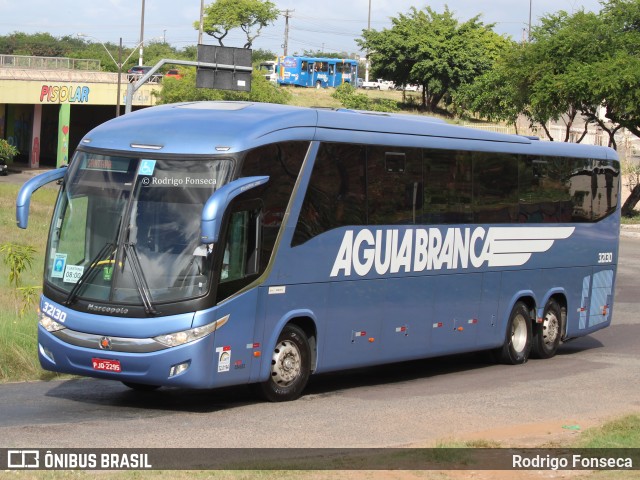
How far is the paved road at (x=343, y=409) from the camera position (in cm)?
996

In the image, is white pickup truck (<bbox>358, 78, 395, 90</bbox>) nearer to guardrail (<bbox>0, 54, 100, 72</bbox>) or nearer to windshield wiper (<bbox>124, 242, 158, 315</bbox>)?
guardrail (<bbox>0, 54, 100, 72</bbox>)

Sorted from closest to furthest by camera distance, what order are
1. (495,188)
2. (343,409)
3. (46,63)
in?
(343,409)
(495,188)
(46,63)

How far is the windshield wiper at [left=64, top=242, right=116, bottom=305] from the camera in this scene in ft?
37.8

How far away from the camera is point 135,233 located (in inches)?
451

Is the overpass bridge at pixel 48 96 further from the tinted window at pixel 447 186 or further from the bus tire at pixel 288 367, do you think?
the bus tire at pixel 288 367

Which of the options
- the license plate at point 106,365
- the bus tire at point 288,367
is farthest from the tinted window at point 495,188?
the license plate at point 106,365

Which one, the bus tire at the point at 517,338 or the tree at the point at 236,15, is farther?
the tree at the point at 236,15

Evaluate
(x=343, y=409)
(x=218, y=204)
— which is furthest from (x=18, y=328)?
(x=218, y=204)

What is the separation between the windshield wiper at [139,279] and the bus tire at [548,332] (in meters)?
9.02

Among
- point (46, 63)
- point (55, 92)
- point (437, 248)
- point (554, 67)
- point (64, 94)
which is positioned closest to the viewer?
point (437, 248)

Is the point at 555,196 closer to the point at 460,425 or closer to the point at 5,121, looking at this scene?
the point at 460,425

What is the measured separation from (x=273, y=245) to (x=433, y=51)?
79802 mm

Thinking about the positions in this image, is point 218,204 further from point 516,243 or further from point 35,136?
point 35,136

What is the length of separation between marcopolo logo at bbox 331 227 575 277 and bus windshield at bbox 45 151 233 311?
99.8 inches
